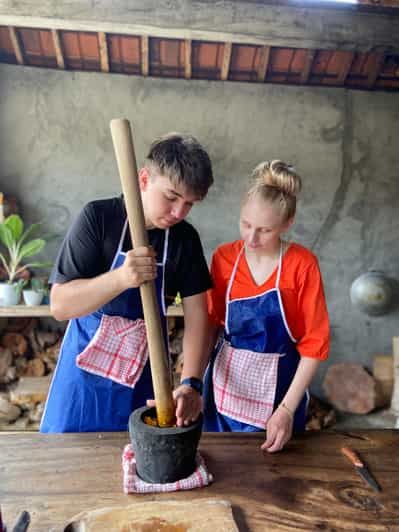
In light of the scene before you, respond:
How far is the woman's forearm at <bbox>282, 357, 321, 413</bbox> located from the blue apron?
498 mm

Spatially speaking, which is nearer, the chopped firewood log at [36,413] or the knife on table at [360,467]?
the knife on table at [360,467]

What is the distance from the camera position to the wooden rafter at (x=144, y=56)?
3.46 m

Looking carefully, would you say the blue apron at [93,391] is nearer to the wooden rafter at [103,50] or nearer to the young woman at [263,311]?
the young woman at [263,311]

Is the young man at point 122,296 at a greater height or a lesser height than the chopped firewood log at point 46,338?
greater

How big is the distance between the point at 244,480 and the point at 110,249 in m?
0.79

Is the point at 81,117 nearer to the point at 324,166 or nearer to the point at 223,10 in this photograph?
the point at 223,10

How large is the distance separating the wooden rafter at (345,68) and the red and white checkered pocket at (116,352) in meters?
3.28

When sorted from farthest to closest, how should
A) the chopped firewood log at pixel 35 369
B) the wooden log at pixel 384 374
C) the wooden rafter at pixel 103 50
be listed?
the wooden log at pixel 384 374
the chopped firewood log at pixel 35 369
the wooden rafter at pixel 103 50

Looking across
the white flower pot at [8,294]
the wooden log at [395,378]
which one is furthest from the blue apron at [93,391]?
the wooden log at [395,378]

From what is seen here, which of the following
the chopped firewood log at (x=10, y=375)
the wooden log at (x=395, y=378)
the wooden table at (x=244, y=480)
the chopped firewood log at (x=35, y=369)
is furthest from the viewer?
the wooden log at (x=395, y=378)

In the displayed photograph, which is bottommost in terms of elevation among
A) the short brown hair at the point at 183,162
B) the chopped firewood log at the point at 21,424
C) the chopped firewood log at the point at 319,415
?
the chopped firewood log at the point at 319,415

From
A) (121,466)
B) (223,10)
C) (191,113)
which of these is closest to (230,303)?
(121,466)

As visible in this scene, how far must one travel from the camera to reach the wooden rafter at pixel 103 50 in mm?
3412

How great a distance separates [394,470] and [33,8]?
2.93 m
